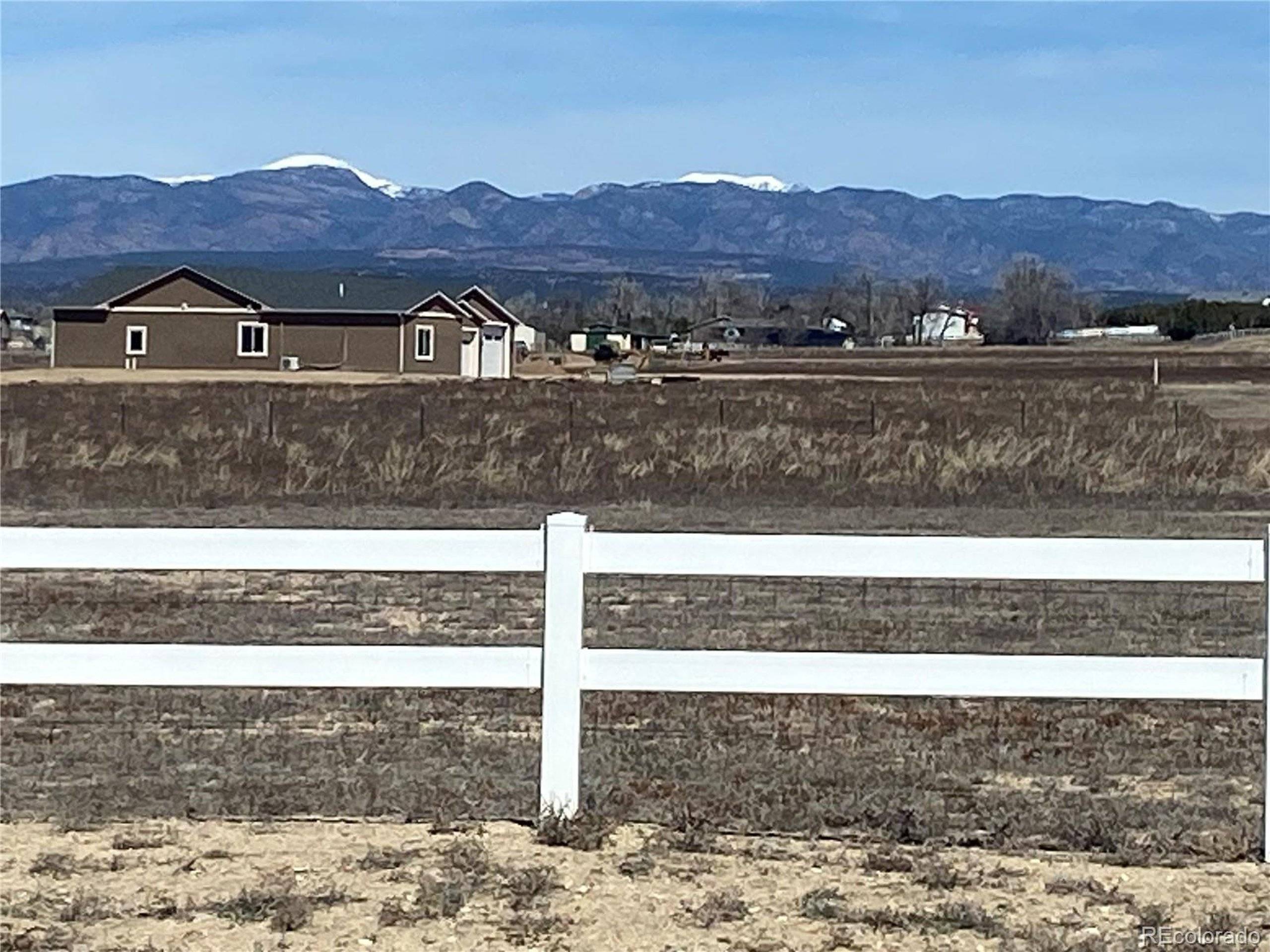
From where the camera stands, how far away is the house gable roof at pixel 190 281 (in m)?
71.8

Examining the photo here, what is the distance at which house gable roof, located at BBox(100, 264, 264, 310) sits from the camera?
71812mm

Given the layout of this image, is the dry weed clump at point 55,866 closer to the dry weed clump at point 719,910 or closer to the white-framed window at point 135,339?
the dry weed clump at point 719,910

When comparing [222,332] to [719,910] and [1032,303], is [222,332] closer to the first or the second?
[719,910]

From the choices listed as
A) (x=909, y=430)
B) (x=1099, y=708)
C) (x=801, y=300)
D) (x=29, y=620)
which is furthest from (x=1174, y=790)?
(x=801, y=300)

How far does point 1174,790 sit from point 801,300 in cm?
16347

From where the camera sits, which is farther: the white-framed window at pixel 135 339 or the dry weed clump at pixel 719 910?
the white-framed window at pixel 135 339

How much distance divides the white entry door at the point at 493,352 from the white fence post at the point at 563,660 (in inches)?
2820

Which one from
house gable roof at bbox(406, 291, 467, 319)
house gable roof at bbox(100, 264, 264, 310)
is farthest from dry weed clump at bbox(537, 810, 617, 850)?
house gable roof at bbox(100, 264, 264, 310)

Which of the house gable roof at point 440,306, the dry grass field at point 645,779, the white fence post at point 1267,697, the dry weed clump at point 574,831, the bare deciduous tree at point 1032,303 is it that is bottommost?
the dry grass field at point 645,779

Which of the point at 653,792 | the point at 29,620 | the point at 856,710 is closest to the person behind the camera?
the point at 653,792

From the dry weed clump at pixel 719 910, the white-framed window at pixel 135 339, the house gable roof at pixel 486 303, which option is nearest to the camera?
the dry weed clump at pixel 719 910

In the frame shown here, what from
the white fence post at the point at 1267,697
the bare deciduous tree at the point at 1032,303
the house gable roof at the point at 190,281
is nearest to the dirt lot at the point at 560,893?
the white fence post at the point at 1267,697

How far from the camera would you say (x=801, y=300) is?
17112 centimetres

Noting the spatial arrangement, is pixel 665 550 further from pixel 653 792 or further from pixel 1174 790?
pixel 1174 790
